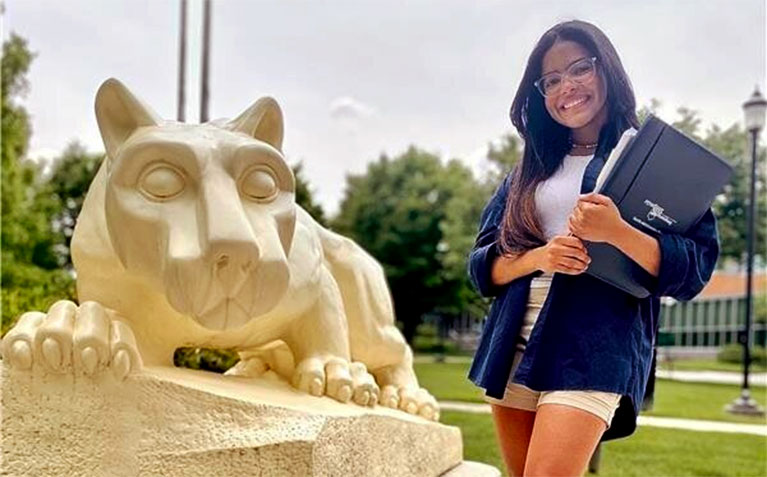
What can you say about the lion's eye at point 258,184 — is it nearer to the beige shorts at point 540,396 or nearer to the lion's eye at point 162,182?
the lion's eye at point 162,182

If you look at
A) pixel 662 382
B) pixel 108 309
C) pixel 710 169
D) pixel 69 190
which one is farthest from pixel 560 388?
pixel 69 190

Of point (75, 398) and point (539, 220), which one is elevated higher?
point (539, 220)

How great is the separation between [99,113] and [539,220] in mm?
1155

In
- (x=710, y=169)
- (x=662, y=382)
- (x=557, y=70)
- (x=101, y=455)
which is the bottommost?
(x=662, y=382)

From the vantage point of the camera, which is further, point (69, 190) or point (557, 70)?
point (69, 190)

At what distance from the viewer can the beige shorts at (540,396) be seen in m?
1.64

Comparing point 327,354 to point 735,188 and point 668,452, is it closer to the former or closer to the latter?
point 668,452

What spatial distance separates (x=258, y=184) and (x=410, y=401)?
3.77 ft

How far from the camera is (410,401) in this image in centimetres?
264

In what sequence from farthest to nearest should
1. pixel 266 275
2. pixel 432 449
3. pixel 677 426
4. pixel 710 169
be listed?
1. pixel 677 426
2. pixel 432 449
3. pixel 266 275
4. pixel 710 169

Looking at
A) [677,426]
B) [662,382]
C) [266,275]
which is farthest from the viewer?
[662,382]

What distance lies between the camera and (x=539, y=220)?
1843 mm

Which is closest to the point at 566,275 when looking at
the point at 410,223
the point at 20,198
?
the point at 20,198

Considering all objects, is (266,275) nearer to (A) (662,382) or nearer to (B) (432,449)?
(B) (432,449)
